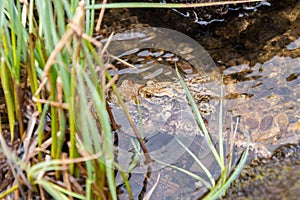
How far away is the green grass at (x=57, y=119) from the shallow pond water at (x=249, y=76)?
145mm

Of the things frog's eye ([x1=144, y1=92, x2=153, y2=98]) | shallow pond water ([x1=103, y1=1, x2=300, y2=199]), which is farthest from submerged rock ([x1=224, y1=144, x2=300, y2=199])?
frog's eye ([x1=144, y1=92, x2=153, y2=98])

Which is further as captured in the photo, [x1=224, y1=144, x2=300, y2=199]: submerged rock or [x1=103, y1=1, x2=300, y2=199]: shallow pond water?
[x1=103, y1=1, x2=300, y2=199]: shallow pond water

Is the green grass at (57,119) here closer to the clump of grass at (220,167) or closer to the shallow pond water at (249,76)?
the clump of grass at (220,167)

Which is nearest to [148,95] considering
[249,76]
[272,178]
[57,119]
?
[249,76]

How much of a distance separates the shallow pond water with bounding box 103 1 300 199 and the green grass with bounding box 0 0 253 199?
0.15 metres

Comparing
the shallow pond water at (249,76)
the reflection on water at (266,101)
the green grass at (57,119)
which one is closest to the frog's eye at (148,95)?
the shallow pond water at (249,76)

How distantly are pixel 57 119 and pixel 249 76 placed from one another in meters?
1.01

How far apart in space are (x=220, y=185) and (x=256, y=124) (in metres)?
0.41

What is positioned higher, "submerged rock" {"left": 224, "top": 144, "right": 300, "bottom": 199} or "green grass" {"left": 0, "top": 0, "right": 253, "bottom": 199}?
"green grass" {"left": 0, "top": 0, "right": 253, "bottom": 199}

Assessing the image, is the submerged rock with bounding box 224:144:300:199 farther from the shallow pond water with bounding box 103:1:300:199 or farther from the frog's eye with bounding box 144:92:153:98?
the frog's eye with bounding box 144:92:153:98

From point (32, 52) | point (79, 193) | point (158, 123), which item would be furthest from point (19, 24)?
point (158, 123)

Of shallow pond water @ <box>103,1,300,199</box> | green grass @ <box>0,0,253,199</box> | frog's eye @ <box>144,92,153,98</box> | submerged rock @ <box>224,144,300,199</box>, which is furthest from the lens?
frog's eye @ <box>144,92,153,98</box>

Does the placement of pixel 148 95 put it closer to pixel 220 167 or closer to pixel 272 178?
pixel 220 167

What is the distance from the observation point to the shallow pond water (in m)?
1.80
